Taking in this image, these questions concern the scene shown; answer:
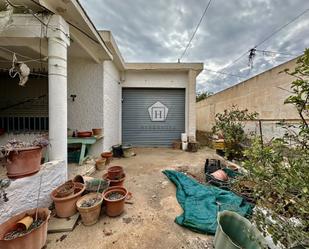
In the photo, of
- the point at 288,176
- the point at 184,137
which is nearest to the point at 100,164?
the point at 184,137

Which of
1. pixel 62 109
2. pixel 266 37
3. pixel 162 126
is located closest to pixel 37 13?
pixel 62 109

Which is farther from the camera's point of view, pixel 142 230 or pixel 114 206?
pixel 114 206

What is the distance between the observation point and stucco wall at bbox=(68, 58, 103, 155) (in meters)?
4.64

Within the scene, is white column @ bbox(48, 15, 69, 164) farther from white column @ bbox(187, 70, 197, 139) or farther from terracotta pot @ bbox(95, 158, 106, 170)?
white column @ bbox(187, 70, 197, 139)

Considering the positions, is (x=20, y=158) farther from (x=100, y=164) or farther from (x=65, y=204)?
(x=100, y=164)

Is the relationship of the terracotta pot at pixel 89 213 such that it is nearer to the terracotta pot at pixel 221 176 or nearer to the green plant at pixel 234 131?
the terracotta pot at pixel 221 176

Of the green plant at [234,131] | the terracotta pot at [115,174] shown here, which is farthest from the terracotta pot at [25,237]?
the green plant at [234,131]

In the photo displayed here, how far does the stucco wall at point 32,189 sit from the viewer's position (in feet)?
5.98

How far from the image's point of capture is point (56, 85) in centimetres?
259

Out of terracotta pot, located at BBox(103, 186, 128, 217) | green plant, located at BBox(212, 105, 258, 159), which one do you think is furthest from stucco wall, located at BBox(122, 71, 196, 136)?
terracotta pot, located at BBox(103, 186, 128, 217)

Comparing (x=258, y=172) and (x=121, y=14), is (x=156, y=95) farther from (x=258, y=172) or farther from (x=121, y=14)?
(x=258, y=172)

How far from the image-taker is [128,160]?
5.19 m

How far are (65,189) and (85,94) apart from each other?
3.03 metres

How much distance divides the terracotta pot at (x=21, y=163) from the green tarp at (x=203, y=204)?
6.72 ft
